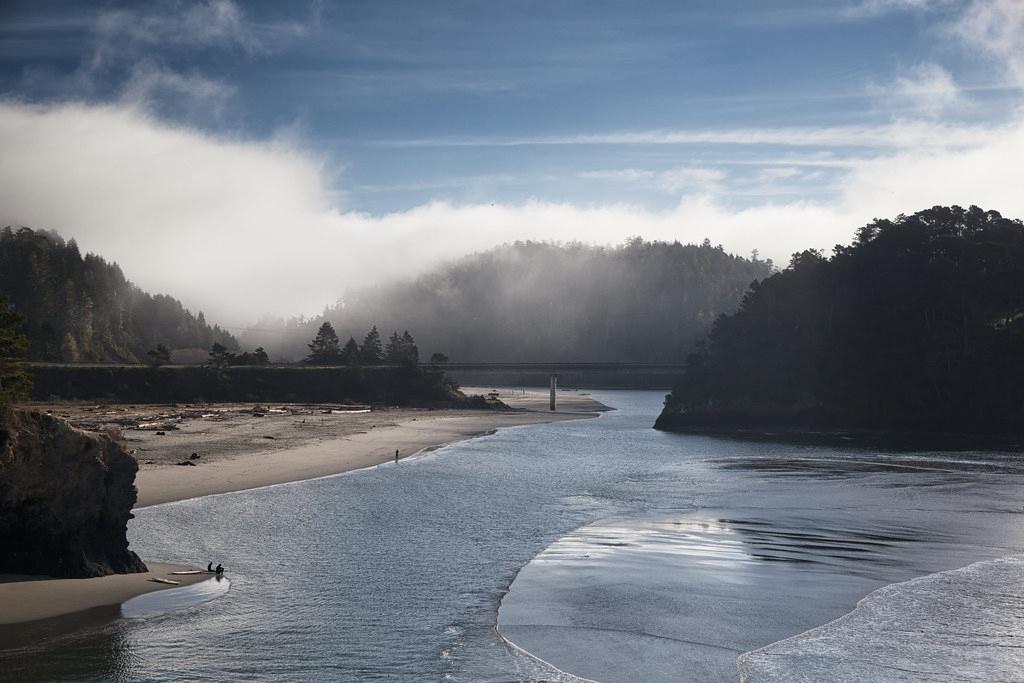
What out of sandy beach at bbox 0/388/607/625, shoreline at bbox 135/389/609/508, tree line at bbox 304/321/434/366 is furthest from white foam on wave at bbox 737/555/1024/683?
tree line at bbox 304/321/434/366

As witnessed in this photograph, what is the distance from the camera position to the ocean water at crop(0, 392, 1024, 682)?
18.8 m

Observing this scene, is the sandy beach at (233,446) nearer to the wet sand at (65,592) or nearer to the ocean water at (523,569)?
the wet sand at (65,592)

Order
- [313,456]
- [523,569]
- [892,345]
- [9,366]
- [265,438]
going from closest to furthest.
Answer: [9,366] → [523,569] → [313,456] → [265,438] → [892,345]

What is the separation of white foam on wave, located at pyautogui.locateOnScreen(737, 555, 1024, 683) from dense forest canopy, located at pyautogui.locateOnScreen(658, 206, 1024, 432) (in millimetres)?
78972

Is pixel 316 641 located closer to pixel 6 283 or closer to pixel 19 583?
pixel 19 583

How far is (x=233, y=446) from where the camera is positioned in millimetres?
66188

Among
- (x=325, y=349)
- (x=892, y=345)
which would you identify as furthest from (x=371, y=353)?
(x=892, y=345)

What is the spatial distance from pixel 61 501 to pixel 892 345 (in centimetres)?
9944

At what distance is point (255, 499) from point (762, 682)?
30.5 metres

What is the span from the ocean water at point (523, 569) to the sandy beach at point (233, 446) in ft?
7.23

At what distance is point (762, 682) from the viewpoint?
1738 centimetres

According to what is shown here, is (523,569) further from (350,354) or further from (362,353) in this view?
(362,353)

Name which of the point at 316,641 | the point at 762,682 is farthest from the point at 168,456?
the point at 762,682

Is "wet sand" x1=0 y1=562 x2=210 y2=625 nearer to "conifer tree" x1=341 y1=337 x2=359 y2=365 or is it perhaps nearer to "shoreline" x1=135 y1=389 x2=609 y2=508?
"shoreline" x1=135 y1=389 x2=609 y2=508
